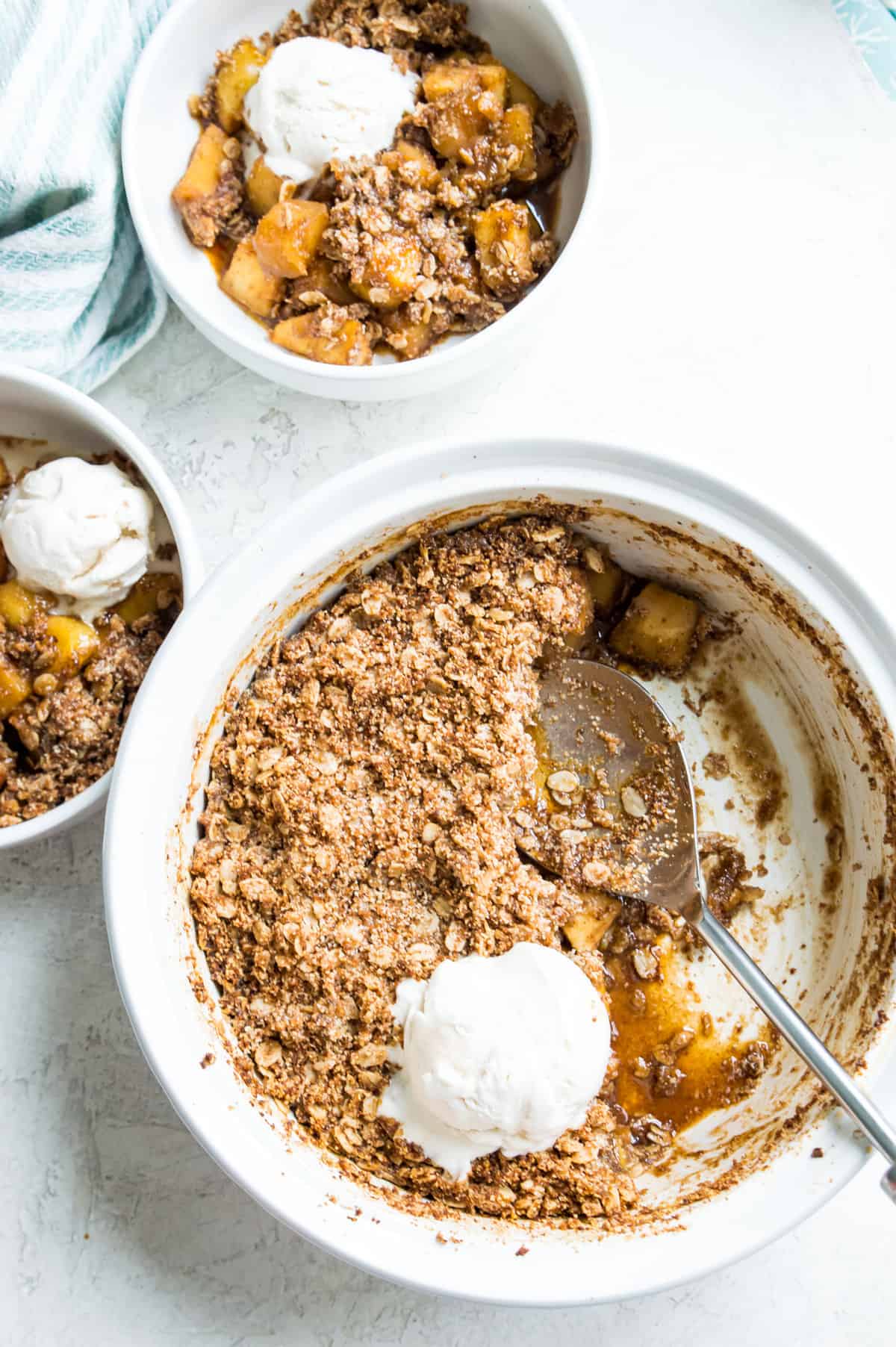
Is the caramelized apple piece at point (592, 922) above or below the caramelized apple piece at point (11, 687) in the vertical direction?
above

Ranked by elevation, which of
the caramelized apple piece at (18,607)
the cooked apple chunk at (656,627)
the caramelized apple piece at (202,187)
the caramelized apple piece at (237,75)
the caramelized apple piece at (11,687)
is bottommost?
the caramelized apple piece at (11,687)

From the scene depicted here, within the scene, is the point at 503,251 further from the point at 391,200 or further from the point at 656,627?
the point at 656,627

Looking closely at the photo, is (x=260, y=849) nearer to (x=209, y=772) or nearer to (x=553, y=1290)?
(x=209, y=772)

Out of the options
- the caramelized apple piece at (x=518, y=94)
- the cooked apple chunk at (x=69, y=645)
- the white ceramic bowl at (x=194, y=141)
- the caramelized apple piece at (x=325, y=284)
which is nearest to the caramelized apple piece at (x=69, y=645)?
the cooked apple chunk at (x=69, y=645)

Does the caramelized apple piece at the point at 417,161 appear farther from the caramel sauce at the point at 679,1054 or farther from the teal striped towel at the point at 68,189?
the caramel sauce at the point at 679,1054

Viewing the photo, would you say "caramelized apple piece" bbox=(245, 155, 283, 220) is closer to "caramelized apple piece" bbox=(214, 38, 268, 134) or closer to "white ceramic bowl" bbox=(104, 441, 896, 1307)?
"caramelized apple piece" bbox=(214, 38, 268, 134)

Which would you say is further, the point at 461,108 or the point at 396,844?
the point at 461,108

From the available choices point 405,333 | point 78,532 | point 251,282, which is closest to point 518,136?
point 405,333

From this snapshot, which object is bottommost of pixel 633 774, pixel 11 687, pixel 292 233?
pixel 11 687
